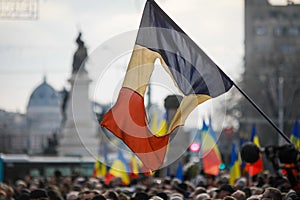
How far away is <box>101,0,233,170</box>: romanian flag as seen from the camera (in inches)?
528

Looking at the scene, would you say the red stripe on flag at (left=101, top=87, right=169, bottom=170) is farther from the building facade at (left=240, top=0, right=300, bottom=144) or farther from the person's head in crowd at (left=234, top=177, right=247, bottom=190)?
the building facade at (left=240, top=0, right=300, bottom=144)

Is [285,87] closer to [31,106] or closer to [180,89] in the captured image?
[180,89]

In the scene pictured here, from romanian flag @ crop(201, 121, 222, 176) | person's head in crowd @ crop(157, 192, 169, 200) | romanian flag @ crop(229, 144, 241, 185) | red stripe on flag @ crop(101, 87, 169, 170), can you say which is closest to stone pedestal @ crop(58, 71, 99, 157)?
romanian flag @ crop(229, 144, 241, 185)

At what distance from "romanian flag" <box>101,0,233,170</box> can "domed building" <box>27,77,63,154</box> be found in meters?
124

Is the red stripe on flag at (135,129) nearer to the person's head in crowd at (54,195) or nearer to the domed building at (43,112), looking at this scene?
the person's head in crowd at (54,195)

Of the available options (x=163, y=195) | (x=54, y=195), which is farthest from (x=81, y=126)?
(x=163, y=195)

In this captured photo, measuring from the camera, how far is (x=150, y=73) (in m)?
13.6

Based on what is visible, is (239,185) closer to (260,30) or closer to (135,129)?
(135,129)

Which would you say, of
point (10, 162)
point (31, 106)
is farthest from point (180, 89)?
point (31, 106)

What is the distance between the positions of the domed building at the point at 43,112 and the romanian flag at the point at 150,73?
12409 cm

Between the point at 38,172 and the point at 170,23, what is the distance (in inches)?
1356

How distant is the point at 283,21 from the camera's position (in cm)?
10919

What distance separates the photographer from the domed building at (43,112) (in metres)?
140

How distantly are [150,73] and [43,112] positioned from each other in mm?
132556
